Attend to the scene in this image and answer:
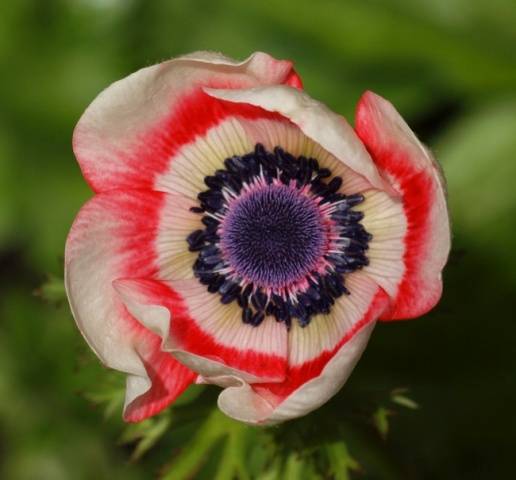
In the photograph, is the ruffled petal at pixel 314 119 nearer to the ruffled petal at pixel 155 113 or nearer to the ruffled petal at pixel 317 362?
the ruffled petal at pixel 155 113

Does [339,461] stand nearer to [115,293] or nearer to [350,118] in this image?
[115,293]

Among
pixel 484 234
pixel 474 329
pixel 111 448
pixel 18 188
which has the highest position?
pixel 484 234

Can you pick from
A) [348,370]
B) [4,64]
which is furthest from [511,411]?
[4,64]

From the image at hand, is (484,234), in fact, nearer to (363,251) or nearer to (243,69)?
(363,251)

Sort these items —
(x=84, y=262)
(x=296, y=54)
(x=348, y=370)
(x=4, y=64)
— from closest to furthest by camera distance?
(x=348, y=370) → (x=84, y=262) → (x=296, y=54) → (x=4, y=64)

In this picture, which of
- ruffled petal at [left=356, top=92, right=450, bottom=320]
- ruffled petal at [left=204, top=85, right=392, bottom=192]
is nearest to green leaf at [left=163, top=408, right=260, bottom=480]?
ruffled petal at [left=356, top=92, right=450, bottom=320]

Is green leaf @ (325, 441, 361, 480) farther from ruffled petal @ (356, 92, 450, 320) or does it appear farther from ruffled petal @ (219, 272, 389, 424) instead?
ruffled petal @ (356, 92, 450, 320)
